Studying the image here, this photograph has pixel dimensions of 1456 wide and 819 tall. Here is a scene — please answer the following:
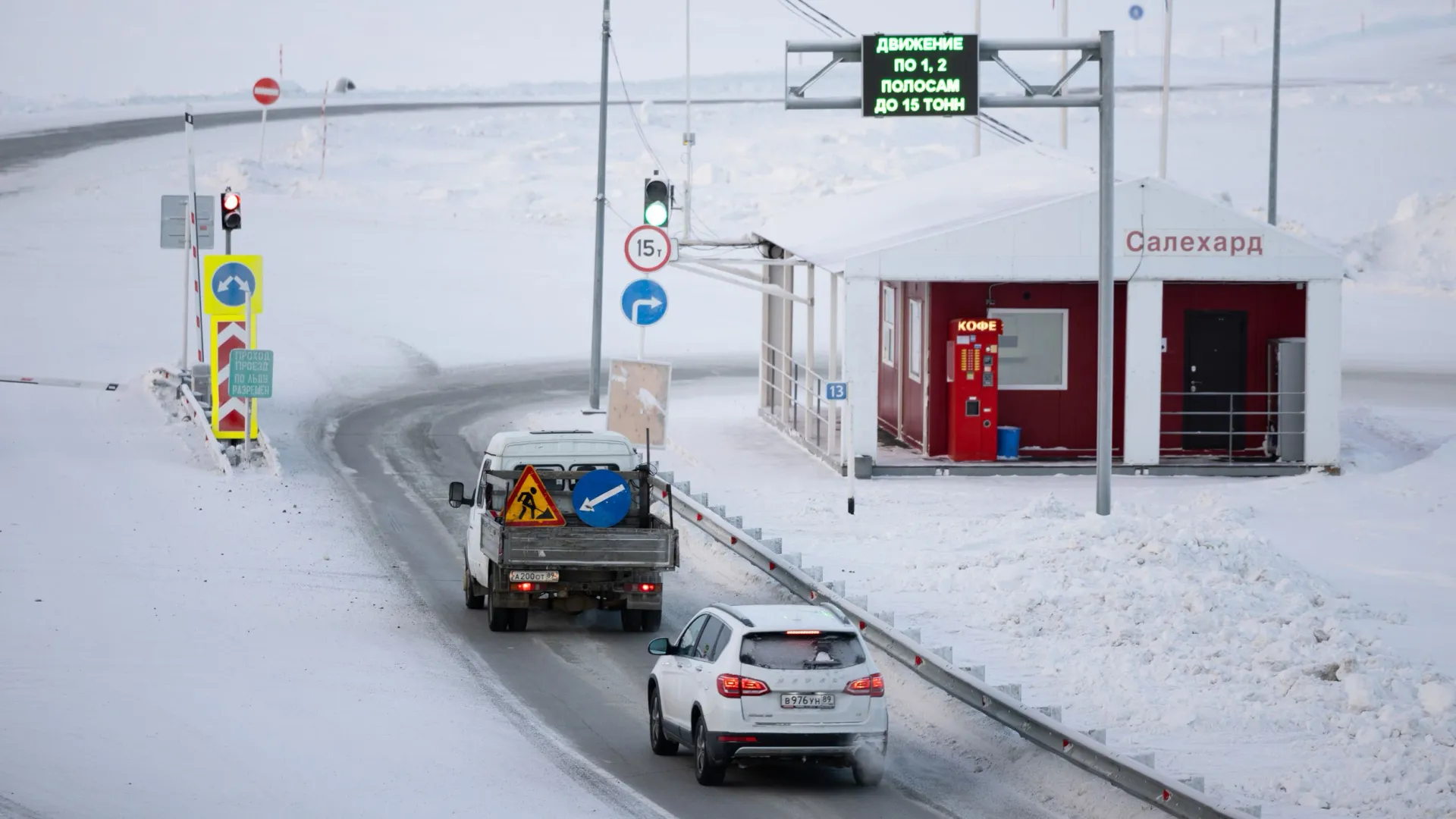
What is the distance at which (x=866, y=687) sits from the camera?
42.5 ft

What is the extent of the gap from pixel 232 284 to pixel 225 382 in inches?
60.5

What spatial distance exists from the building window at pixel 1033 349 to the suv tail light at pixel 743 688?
54.8 feet

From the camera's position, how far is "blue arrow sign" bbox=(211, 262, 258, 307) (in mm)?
27625

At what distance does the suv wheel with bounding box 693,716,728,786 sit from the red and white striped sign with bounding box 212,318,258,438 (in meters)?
15.7

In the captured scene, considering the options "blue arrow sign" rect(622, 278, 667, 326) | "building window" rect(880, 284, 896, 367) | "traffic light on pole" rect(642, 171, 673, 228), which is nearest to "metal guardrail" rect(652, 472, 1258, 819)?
"blue arrow sign" rect(622, 278, 667, 326)

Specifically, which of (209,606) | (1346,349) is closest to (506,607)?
(209,606)

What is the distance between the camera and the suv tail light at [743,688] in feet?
42.2

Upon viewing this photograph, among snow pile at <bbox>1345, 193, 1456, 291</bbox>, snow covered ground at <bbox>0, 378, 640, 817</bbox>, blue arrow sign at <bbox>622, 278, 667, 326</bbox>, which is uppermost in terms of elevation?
snow pile at <bbox>1345, 193, 1456, 291</bbox>

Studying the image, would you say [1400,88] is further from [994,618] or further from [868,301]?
[994,618]

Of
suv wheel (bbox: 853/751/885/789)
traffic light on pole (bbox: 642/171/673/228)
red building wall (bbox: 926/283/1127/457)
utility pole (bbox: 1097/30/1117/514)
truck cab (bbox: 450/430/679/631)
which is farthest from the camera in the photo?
red building wall (bbox: 926/283/1127/457)

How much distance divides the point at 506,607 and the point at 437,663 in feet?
4.92

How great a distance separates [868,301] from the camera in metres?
27.2

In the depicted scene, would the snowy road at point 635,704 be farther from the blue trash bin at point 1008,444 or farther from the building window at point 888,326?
the building window at point 888,326

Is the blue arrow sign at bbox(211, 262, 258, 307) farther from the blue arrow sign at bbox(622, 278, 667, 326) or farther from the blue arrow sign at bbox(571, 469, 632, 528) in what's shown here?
the blue arrow sign at bbox(571, 469, 632, 528)
